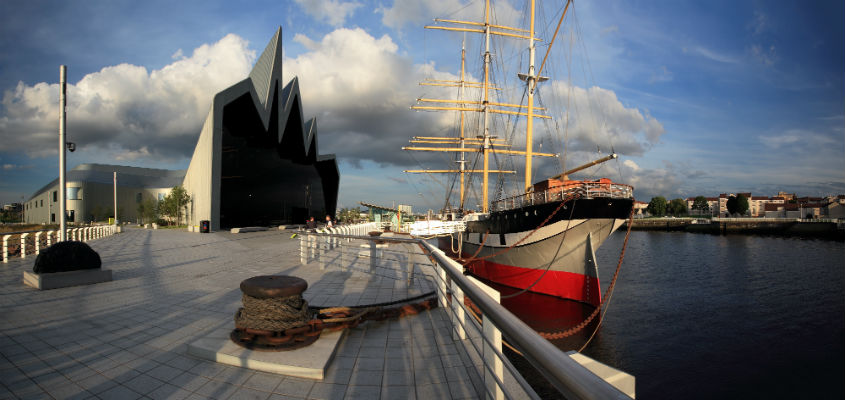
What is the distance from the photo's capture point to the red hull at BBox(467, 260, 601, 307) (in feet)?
45.0

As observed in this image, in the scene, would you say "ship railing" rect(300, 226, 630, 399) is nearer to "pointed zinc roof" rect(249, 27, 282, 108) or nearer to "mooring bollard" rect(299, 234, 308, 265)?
"mooring bollard" rect(299, 234, 308, 265)

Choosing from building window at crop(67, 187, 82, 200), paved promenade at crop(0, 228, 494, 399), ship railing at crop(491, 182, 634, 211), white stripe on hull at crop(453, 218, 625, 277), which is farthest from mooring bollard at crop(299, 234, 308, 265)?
building window at crop(67, 187, 82, 200)

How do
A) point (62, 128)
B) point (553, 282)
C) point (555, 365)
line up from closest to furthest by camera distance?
point (555, 365), point (62, 128), point (553, 282)

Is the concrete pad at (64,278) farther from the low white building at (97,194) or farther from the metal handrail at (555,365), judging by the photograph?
the low white building at (97,194)

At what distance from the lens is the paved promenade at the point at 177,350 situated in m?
2.75

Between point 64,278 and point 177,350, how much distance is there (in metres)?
5.08

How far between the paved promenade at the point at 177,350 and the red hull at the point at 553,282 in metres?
8.20

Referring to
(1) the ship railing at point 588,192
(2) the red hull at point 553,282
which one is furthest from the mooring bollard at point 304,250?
(1) the ship railing at point 588,192

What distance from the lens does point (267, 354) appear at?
10.4 ft

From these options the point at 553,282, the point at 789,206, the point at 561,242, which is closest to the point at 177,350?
the point at 561,242

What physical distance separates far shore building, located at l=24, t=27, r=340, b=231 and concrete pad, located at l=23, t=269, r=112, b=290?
2122 cm

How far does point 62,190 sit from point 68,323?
18.4 feet

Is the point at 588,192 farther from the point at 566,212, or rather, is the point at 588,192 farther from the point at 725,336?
the point at 725,336

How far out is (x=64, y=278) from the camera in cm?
646
